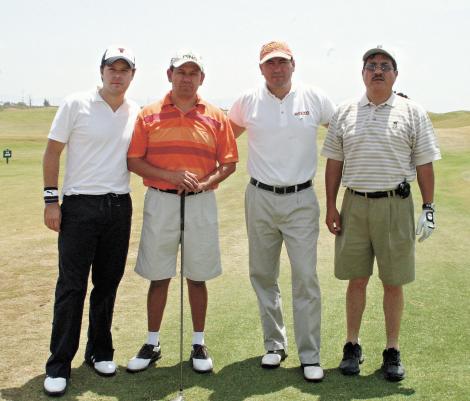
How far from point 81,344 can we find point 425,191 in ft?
10.9

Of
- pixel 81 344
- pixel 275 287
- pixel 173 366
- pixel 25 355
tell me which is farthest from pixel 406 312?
pixel 25 355

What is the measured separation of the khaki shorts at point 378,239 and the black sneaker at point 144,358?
167cm

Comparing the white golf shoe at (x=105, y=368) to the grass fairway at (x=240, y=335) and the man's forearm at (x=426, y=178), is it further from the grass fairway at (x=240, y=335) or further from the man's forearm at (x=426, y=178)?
the man's forearm at (x=426, y=178)

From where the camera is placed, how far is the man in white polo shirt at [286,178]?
17.5ft

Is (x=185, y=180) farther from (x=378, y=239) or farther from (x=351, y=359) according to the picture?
(x=351, y=359)

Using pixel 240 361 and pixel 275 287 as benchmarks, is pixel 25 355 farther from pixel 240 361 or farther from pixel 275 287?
pixel 275 287

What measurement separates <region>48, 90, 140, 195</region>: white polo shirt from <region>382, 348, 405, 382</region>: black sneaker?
2495mm

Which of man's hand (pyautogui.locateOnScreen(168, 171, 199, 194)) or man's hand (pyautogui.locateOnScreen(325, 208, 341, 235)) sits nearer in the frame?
man's hand (pyautogui.locateOnScreen(168, 171, 199, 194))

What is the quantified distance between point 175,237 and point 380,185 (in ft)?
5.64

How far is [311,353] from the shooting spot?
5.24 metres

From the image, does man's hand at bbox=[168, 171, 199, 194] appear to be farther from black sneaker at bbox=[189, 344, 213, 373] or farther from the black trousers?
black sneaker at bbox=[189, 344, 213, 373]

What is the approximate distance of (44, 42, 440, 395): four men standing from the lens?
504cm

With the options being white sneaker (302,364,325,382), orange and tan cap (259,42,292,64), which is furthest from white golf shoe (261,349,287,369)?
orange and tan cap (259,42,292,64)

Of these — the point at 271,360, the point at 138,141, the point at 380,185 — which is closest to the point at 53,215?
the point at 138,141
